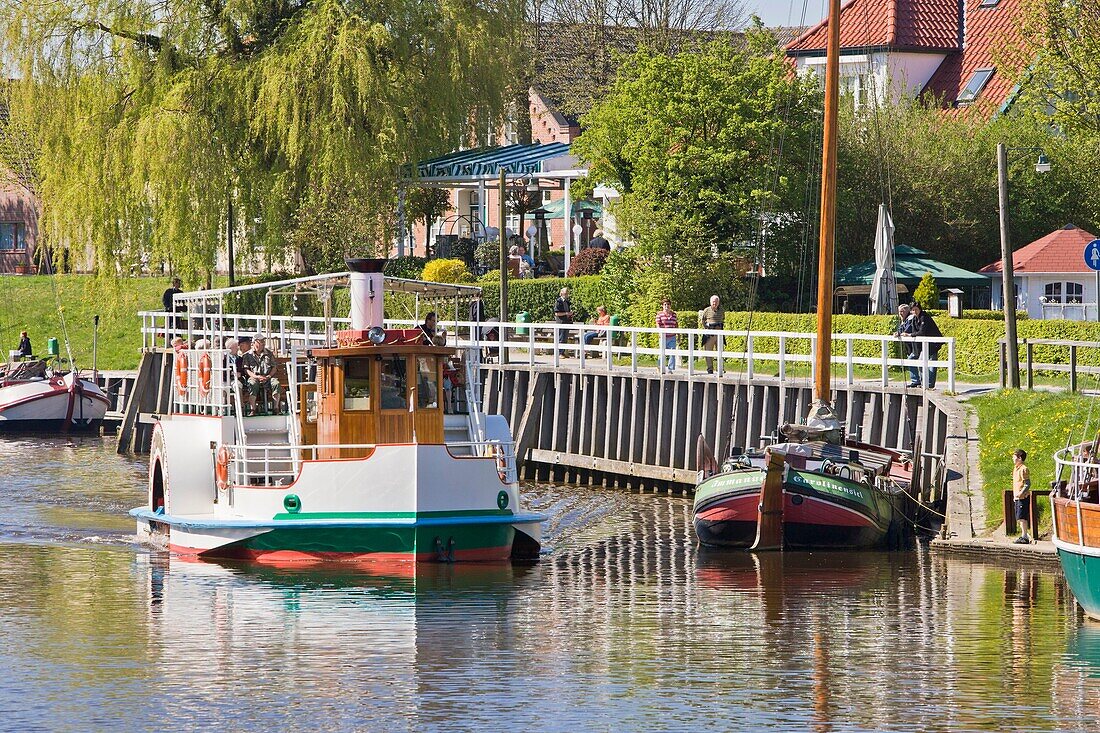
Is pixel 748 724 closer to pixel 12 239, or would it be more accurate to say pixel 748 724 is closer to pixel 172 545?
pixel 172 545

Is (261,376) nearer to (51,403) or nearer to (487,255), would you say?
(51,403)

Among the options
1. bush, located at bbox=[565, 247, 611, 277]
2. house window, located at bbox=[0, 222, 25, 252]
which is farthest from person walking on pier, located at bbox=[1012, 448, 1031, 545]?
house window, located at bbox=[0, 222, 25, 252]

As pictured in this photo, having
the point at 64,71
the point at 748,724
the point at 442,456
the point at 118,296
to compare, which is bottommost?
the point at 748,724

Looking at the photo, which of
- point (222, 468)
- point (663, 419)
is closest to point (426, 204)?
point (663, 419)

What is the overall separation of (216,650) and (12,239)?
69237 millimetres

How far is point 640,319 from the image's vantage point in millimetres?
47344

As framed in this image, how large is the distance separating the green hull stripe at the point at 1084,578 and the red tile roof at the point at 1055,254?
27.9 meters

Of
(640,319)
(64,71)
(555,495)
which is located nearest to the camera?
(555,495)

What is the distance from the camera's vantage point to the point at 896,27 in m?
63.3

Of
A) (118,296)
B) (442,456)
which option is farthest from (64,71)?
(442,456)

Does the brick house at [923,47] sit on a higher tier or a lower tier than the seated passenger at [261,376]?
higher

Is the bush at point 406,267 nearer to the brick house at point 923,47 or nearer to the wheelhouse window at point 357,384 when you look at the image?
the brick house at point 923,47

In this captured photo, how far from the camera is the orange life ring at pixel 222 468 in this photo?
91.5ft

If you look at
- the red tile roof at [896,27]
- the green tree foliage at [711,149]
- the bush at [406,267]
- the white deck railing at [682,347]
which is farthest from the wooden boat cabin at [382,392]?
the red tile roof at [896,27]
